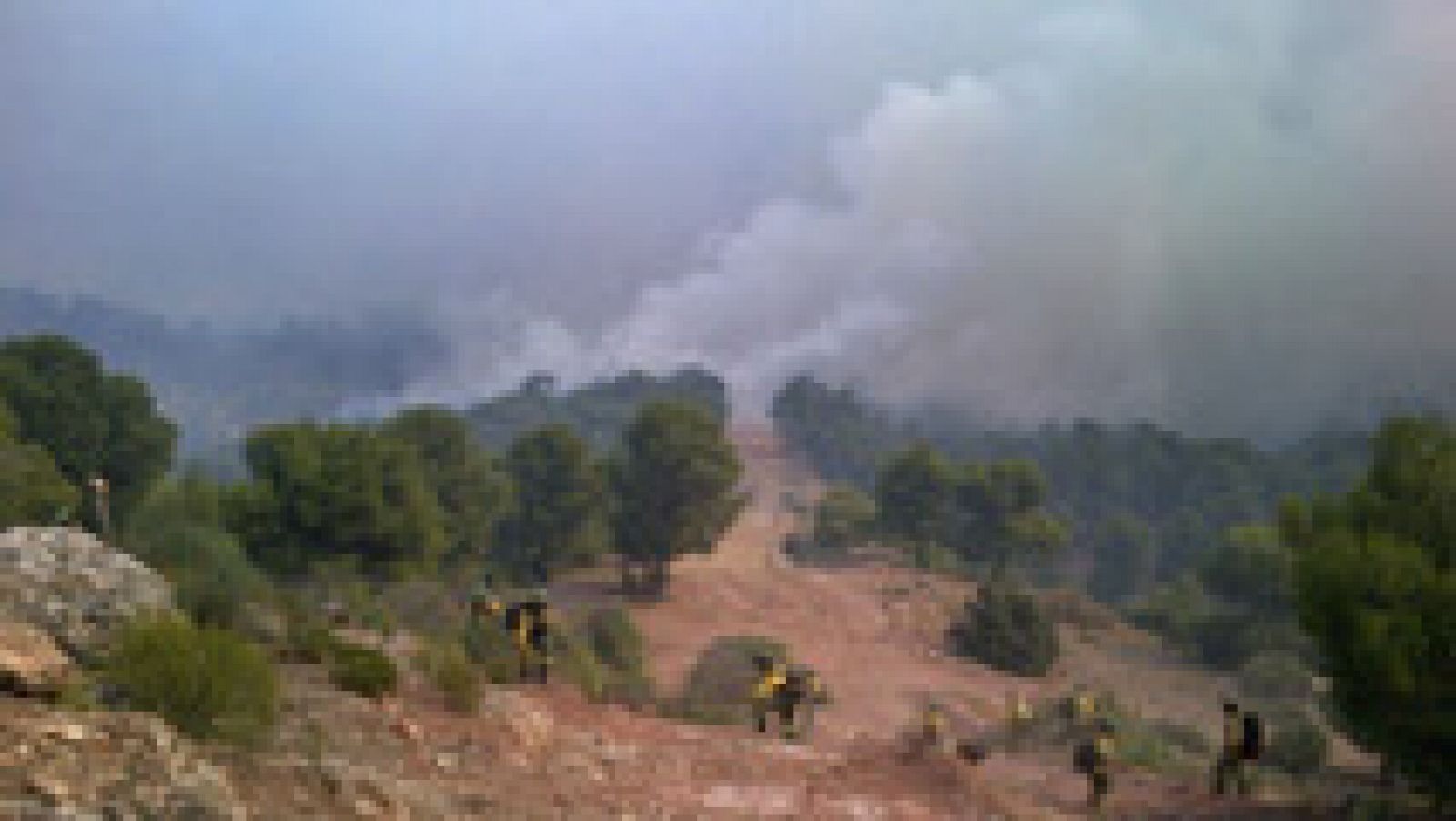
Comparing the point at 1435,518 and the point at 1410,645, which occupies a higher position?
the point at 1435,518

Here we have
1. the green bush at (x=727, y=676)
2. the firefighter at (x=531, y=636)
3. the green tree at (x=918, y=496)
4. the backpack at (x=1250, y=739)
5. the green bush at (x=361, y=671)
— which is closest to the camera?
the green bush at (x=361, y=671)

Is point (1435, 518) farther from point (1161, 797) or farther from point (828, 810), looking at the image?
point (828, 810)

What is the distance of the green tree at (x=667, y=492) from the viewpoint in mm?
53375

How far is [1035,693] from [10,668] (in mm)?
41591

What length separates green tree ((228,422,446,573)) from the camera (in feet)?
105

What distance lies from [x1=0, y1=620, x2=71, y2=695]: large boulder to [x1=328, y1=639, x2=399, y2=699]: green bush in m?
4.69

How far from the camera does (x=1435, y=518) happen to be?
17328mm

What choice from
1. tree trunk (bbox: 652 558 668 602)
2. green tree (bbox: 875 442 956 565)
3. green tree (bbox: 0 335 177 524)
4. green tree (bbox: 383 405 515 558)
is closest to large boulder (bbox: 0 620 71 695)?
green tree (bbox: 0 335 177 524)

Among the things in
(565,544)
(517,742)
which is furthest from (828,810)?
(565,544)

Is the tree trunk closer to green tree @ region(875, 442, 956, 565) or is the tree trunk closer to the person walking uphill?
green tree @ region(875, 442, 956, 565)

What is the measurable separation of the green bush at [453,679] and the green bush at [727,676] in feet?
29.3

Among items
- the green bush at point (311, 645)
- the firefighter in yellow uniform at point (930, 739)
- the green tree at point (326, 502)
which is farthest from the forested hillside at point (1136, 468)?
the green bush at point (311, 645)

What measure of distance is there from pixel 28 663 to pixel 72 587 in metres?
2.96

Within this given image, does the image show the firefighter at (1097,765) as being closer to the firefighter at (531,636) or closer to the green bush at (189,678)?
the firefighter at (531,636)
